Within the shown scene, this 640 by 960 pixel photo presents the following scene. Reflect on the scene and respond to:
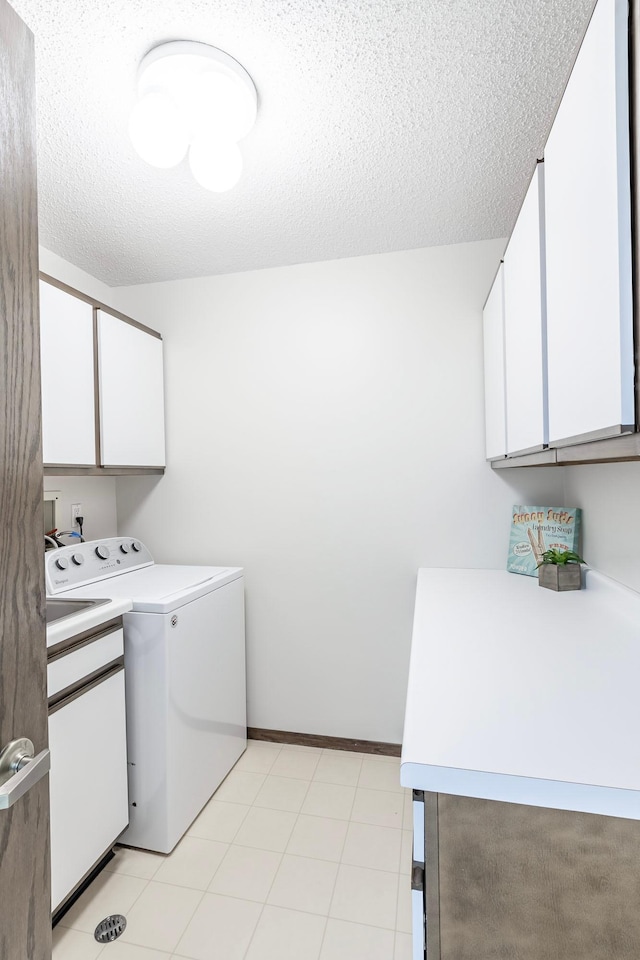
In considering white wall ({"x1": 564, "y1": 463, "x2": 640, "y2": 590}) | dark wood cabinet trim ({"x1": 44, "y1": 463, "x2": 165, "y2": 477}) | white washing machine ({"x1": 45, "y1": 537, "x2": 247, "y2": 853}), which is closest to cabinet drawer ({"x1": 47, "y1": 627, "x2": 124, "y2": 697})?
white washing machine ({"x1": 45, "y1": 537, "x2": 247, "y2": 853})

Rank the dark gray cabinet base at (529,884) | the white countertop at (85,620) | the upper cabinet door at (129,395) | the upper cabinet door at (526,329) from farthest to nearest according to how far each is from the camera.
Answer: the upper cabinet door at (129,395) → the white countertop at (85,620) → the upper cabinet door at (526,329) → the dark gray cabinet base at (529,884)

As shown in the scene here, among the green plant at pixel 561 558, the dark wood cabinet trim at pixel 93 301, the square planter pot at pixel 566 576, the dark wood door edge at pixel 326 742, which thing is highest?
the dark wood cabinet trim at pixel 93 301

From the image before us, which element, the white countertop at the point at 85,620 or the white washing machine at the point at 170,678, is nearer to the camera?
the white countertop at the point at 85,620

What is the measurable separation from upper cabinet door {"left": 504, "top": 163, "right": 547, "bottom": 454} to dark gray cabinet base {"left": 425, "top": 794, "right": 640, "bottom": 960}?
79 cm

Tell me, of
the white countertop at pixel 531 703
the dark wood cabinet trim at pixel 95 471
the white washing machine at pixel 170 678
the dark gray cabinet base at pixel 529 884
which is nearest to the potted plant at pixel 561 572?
the white countertop at pixel 531 703

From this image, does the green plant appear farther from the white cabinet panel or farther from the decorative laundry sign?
the white cabinet panel

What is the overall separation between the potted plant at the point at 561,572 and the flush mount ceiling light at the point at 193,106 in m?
1.71

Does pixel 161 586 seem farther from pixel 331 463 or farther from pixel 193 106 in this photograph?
pixel 193 106

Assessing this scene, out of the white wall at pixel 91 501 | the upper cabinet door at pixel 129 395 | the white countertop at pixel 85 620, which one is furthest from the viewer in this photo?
the white wall at pixel 91 501

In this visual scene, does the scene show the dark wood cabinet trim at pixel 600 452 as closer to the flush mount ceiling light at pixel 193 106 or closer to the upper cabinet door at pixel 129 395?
the flush mount ceiling light at pixel 193 106

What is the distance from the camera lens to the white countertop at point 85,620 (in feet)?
4.64

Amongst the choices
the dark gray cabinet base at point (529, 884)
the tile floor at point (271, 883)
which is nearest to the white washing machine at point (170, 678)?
the tile floor at point (271, 883)

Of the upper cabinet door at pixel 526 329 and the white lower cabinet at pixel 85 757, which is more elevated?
the upper cabinet door at pixel 526 329

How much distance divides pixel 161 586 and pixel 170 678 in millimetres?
406
